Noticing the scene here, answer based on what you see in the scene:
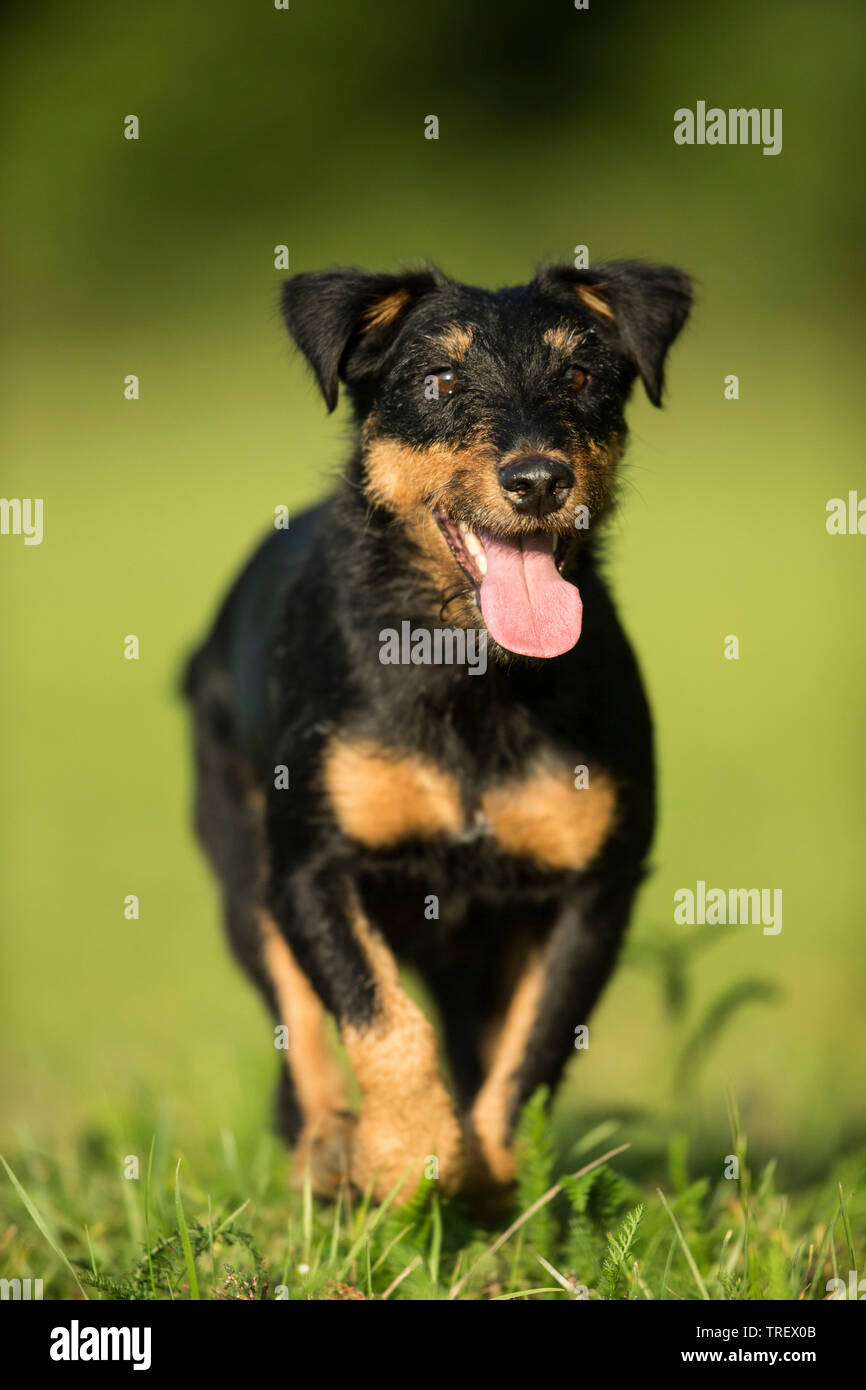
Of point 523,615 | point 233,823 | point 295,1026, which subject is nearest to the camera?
point 523,615

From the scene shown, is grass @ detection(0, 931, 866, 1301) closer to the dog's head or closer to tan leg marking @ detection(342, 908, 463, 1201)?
tan leg marking @ detection(342, 908, 463, 1201)

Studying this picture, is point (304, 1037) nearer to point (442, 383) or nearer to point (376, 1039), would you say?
point (376, 1039)

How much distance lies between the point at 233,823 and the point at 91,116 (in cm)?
1315

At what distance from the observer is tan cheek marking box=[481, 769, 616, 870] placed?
439cm

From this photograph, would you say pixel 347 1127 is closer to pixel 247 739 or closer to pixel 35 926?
pixel 247 739

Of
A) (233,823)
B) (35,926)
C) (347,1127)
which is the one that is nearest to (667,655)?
(35,926)

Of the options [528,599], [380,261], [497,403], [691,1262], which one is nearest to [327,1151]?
[691,1262]

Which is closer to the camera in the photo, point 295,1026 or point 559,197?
point 295,1026

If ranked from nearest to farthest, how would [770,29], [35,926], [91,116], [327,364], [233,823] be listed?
1. [327,364]
2. [233,823]
3. [35,926]
4. [770,29]
5. [91,116]

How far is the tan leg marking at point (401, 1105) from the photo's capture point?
406 cm

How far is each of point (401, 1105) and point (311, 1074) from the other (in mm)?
1090

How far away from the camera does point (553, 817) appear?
4391 millimetres

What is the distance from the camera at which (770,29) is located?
591 inches

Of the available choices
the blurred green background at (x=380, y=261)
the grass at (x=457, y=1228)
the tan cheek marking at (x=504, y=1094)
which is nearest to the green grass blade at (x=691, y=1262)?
the grass at (x=457, y=1228)
